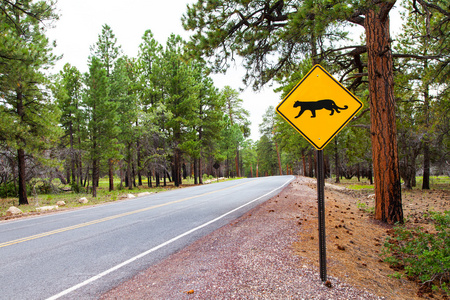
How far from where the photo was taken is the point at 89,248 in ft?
16.6

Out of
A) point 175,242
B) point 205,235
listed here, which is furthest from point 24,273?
point 205,235

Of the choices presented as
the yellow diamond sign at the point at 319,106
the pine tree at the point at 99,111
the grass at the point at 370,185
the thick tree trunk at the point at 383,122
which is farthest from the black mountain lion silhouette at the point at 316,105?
the pine tree at the point at 99,111

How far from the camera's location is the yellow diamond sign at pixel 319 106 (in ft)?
11.0

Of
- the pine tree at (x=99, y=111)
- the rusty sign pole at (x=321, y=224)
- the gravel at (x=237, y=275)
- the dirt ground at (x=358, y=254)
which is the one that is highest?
the pine tree at (x=99, y=111)

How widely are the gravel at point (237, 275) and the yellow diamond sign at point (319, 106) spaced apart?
173 cm

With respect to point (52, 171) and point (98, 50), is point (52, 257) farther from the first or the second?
point (98, 50)

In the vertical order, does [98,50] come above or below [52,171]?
above

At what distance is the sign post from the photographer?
11.0 ft

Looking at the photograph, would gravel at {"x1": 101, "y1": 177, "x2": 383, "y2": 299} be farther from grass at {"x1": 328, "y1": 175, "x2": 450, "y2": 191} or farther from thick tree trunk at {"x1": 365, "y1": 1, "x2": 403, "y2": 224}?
grass at {"x1": 328, "y1": 175, "x2": 450, "y2": 191}

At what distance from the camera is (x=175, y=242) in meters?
5.24

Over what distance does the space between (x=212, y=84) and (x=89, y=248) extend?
86.9ft

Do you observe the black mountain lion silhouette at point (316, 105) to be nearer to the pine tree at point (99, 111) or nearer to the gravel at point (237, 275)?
the gravel at point (237, 275)

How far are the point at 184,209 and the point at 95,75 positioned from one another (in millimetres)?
14248

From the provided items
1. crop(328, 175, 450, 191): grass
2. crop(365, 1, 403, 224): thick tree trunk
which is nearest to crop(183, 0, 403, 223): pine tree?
crop(365, 1, 403, 224): thick tree trunk
